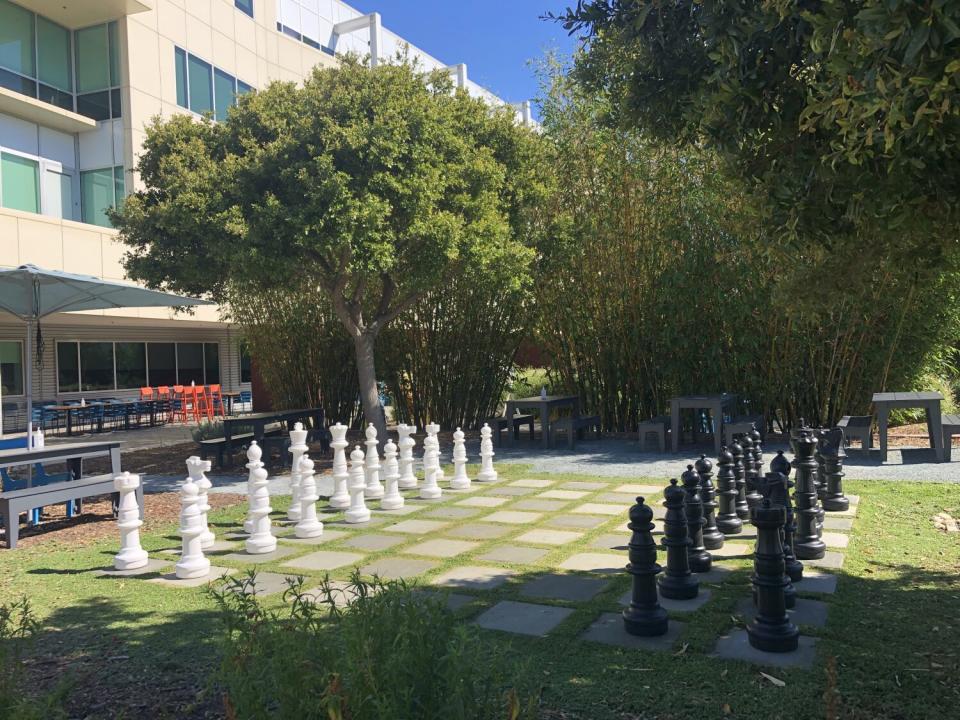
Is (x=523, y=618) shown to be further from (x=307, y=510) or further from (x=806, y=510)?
(x=307, y=510)

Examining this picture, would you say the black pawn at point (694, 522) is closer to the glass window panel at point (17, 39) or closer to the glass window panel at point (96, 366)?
the glass window panel at point (17, 39)

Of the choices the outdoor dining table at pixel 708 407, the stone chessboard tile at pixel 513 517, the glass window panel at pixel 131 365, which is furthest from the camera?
the glass window panel at pixel 131 365

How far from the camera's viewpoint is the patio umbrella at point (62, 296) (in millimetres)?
8156

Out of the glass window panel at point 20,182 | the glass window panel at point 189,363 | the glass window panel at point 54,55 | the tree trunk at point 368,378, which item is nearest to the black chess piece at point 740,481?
the tree trunk at point 368,378

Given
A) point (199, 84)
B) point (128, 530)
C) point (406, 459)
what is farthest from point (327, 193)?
point (199, 84)

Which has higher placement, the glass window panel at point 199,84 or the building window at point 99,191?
the glass window panel at point 199,84

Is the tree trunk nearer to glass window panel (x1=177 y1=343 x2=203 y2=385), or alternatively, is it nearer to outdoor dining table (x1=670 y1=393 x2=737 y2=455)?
outdoor dining table (x1=670 y1=393 x2=737 y2=455)

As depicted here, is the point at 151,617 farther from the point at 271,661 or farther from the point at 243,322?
the point at 243,322

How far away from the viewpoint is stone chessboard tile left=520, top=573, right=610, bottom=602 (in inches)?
164

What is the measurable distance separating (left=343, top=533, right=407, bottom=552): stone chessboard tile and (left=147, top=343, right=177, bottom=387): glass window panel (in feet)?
57.8

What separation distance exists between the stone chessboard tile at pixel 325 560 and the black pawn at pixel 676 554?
2087 millimetres

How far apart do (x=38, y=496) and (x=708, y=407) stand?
24.0ft

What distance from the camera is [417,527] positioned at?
19.7ft

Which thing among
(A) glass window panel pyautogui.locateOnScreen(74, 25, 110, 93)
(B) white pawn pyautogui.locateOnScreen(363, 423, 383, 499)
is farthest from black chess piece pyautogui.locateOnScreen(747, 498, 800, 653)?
(A) glass window panel pyautogui.locateOnScreen(74, 25, 110, 93)
